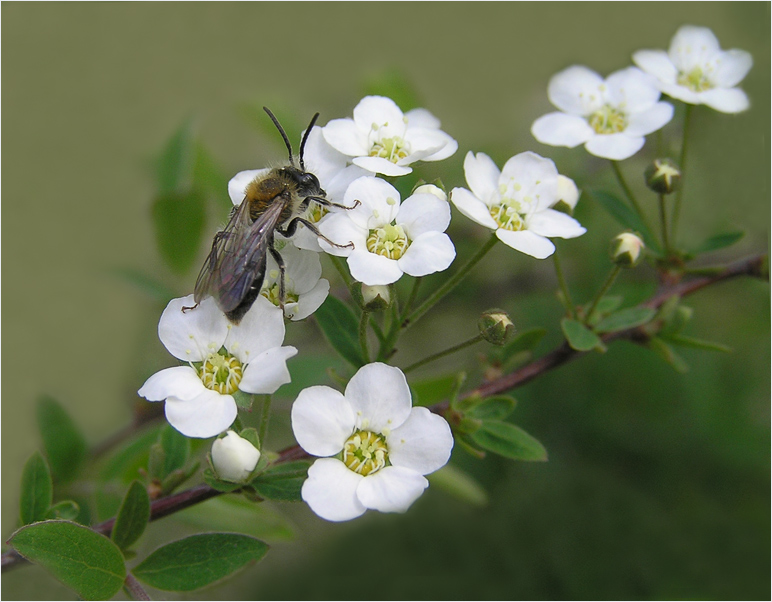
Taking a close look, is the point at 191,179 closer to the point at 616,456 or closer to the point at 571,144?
the point at 571,144

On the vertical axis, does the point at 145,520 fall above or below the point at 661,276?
below

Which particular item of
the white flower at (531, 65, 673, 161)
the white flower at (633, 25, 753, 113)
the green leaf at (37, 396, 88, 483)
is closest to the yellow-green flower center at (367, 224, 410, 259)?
the white flower at (531, 65, 673, 161)

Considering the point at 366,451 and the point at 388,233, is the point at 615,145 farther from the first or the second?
the point at 366,451

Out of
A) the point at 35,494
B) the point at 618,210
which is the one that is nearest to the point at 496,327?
the point at 618,210

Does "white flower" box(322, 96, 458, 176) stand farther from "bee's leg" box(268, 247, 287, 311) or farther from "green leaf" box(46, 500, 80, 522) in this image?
"green leaf" box(46, 500, 80, 522)

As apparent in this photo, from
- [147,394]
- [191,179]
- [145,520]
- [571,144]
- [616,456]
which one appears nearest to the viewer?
[147,394]

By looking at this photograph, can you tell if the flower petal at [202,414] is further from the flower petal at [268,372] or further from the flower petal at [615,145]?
the flower petal at [615,145]

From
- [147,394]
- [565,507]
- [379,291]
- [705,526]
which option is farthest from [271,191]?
[705,526]
